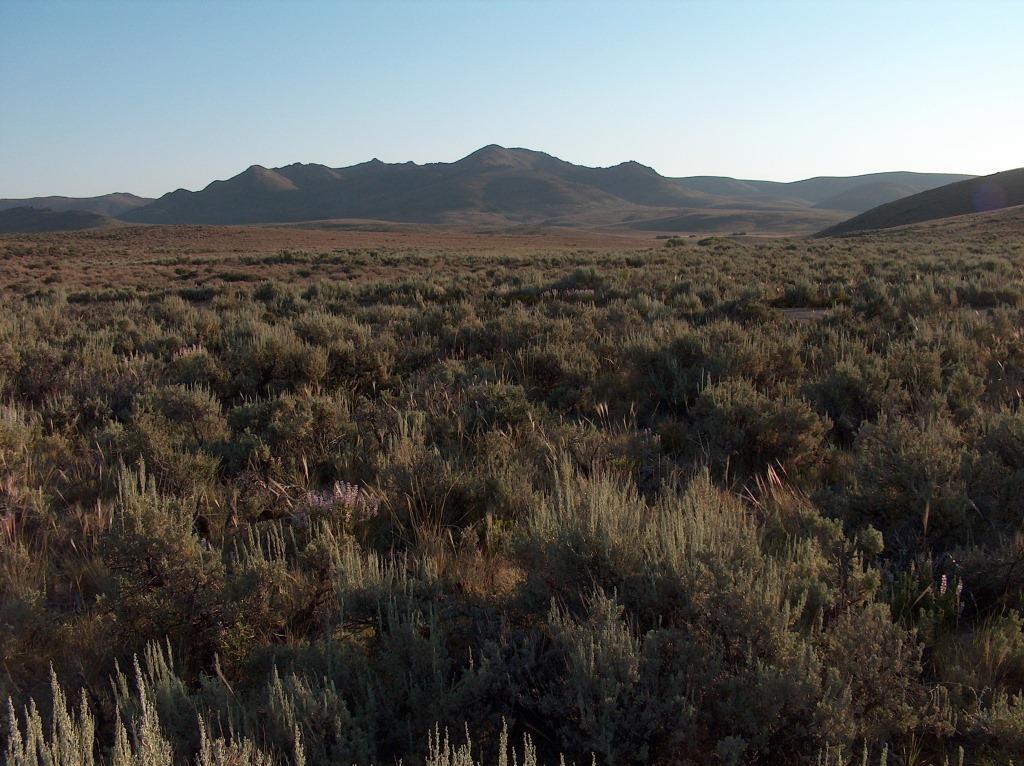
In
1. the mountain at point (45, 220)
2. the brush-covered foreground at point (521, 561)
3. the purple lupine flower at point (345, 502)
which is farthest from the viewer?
the mountain at point (45, 220)

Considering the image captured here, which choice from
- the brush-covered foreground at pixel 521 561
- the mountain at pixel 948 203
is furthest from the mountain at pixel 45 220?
the brush-covered foreground at pixel 521 561

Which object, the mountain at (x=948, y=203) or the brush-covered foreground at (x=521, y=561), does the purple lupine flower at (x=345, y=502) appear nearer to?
the brush-covered foreground at (x=521, y=561)

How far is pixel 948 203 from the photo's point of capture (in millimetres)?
80188

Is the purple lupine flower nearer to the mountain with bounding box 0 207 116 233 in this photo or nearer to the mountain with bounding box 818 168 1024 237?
the mountain with bounding box 818 168 1024 237

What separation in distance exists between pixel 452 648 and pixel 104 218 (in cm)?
19555

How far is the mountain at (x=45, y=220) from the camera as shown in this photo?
506 feet

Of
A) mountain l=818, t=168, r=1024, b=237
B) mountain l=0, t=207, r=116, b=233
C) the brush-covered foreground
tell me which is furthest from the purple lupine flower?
mountain l=0, t=207, r=116, b=233

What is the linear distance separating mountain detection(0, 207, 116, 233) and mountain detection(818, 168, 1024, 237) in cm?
15527

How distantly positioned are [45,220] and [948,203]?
184 metres

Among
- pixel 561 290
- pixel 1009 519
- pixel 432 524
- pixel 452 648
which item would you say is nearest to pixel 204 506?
pixel 432 524

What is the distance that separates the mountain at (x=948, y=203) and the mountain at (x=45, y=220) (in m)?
155

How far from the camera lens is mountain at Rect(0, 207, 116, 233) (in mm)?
154250

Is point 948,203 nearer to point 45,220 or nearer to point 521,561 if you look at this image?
point 521,561

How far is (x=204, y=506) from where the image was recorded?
12.5ft
